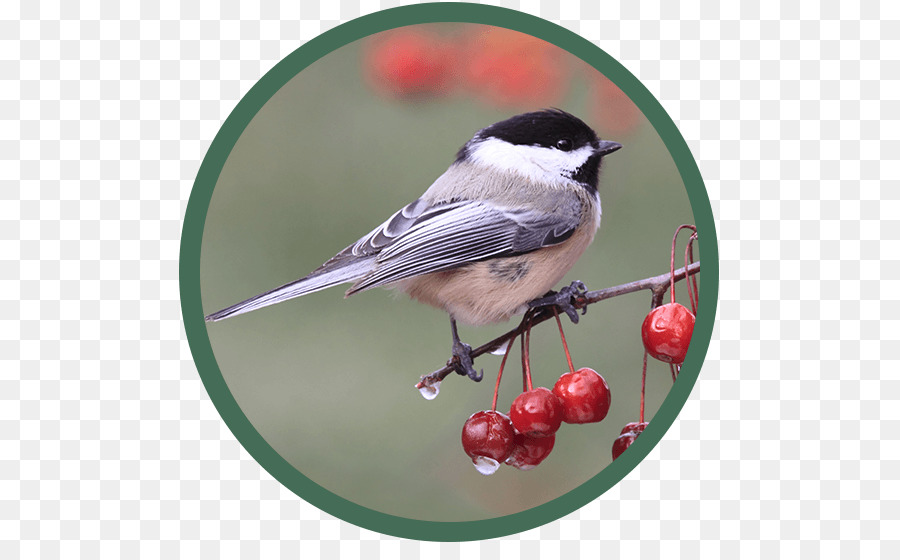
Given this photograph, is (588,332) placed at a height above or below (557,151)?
below

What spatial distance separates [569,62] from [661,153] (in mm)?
262

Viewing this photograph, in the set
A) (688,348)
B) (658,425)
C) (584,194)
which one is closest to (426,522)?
(658,425)

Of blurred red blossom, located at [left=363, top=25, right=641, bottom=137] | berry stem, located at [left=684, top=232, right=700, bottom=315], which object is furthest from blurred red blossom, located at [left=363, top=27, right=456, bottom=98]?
berry stem, located at [left=684, top=232, right=700, bottom=315]

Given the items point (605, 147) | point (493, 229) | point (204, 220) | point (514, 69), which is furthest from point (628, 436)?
point (204, 220)

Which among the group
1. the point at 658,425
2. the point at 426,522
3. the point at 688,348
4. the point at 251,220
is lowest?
the point at 426,522

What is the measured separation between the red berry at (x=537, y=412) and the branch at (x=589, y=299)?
16cm

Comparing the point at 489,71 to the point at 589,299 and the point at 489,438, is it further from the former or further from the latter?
the point at 489,438

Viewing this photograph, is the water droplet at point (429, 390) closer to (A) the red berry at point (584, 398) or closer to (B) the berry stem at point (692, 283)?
(A) the red berry at point (584, 398)

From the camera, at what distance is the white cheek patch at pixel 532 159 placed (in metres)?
1.69

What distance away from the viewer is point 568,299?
1.56 meters

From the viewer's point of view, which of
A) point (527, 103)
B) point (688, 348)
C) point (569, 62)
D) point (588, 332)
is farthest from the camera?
point (588, 332)

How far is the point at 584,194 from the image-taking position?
1.69m

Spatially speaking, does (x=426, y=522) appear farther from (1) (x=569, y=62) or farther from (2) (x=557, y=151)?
(1) (x=569, y=62)

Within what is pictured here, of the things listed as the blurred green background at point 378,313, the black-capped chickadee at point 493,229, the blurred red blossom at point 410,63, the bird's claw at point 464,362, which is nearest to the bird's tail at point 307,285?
the black-capped chickadee at point 493,229
